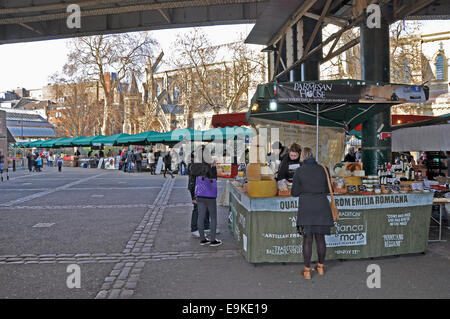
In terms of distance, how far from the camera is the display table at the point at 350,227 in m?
6.20

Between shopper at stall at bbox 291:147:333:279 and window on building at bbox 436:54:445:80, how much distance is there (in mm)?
50458

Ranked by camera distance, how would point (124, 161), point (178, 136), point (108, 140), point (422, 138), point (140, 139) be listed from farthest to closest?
point (124, 161)
point (108, 140)
point (140, 139)
point (178, 136)
point (422, 138)

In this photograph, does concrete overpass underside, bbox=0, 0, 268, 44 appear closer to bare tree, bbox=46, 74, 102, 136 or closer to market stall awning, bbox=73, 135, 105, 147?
market stall awning, bbox=73, 135, 105, 147

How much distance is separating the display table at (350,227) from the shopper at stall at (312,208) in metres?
0.60

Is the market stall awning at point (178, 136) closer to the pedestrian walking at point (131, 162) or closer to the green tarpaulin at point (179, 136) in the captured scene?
the green tarpaulin at point (179, 136)

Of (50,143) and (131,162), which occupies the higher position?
(50,143)

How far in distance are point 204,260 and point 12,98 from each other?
15125 centimetres

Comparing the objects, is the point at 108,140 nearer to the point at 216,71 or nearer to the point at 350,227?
the point at 216,71

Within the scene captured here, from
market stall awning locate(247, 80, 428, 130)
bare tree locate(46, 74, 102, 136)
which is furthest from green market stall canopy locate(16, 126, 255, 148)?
bare tree locate(46, 74, 102, 136)

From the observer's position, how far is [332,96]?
761 cm

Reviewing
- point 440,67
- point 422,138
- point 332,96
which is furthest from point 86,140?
point 440,67

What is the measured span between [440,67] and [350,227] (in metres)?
50.5

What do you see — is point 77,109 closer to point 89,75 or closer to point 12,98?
point 89,75
